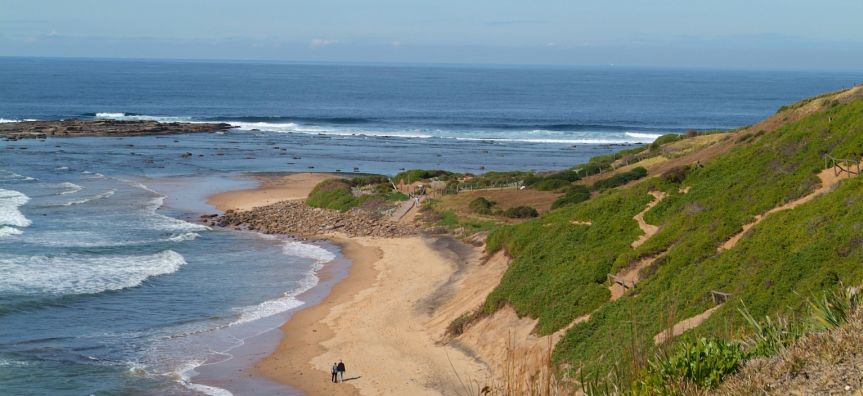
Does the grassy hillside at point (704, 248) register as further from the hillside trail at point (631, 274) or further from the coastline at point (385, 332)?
the coastline at point (385, 332)

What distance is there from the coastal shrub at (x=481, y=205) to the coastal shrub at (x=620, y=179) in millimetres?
5393

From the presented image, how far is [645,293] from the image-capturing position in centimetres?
2055

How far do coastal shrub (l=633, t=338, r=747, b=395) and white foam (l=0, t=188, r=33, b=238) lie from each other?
122 ft

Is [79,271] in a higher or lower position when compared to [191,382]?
lower

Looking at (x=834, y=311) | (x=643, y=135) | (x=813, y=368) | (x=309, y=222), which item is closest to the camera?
(x=813, y=368)

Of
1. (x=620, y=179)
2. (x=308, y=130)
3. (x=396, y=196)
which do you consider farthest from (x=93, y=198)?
(x=308, y=130)

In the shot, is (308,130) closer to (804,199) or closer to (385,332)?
(385,332)

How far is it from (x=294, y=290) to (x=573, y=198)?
13.0 m

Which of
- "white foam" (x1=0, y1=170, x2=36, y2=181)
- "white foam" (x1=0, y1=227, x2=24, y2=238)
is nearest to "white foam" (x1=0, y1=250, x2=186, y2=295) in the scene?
"white foam" (x1=0, y1=227, x2=24, y2=238)

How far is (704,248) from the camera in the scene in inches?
840

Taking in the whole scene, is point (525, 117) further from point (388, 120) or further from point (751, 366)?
point (751, 366)

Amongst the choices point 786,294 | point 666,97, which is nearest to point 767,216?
point 786,294

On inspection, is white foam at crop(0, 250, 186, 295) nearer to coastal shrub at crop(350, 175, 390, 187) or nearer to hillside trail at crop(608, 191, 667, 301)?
hillside trail at crop(608, 191, 667, 301)

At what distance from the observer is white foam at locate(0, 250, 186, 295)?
1196 inches
